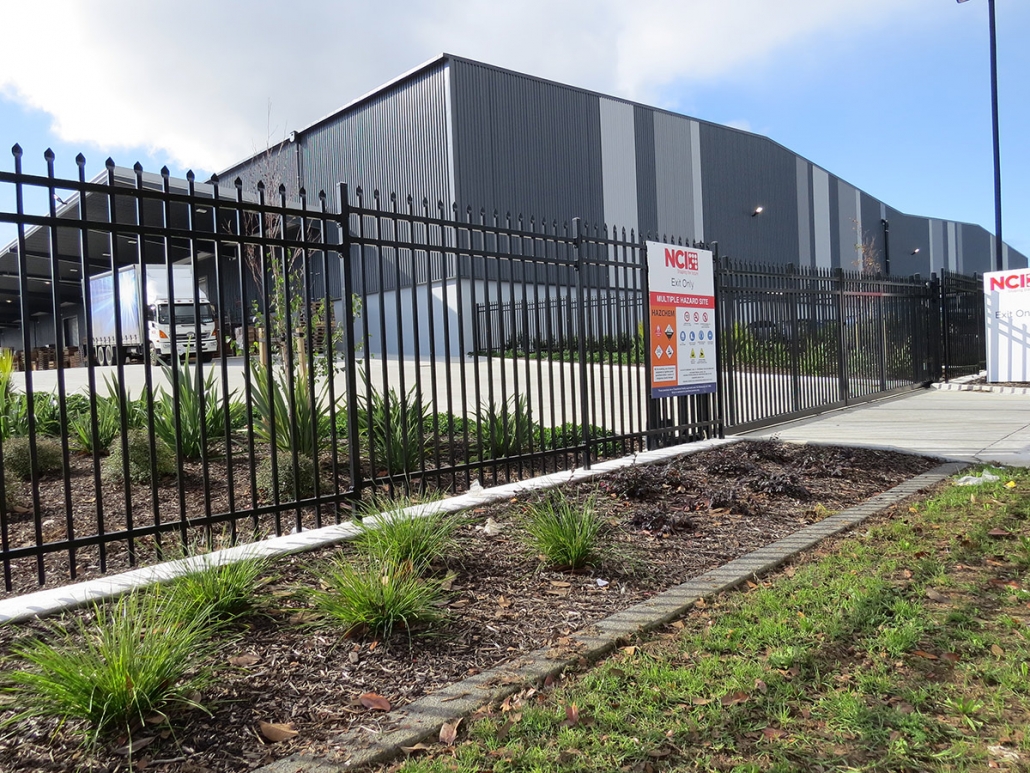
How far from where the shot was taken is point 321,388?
8.30 m

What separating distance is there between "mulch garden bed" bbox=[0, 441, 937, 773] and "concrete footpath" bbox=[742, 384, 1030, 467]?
241 cm

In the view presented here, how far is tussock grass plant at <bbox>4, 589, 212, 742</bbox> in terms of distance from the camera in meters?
2.62

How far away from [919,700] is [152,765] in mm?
2781

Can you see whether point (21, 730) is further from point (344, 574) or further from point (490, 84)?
point (490, 84)

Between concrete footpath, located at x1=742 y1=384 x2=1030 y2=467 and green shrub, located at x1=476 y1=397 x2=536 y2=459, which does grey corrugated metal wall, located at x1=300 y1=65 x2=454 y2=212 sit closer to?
concrete footpath, located at x1=742 y1=384 x2=1030 y2=467

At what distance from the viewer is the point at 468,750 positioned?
263cm

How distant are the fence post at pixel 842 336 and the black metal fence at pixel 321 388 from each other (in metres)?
0.04

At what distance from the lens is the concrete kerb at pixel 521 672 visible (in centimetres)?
262

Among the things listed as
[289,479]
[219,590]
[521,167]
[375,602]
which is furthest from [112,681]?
[521,167]

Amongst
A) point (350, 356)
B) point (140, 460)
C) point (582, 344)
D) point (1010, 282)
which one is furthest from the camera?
point (1010, 282)

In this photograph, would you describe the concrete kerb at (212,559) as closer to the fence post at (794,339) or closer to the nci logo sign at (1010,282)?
the fence post at (794,339)

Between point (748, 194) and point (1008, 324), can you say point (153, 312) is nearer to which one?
point (1008, 324)

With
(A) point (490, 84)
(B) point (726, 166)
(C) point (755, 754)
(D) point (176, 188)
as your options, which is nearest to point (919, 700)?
(C) point (755, 754)

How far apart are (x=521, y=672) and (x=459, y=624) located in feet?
1.79
